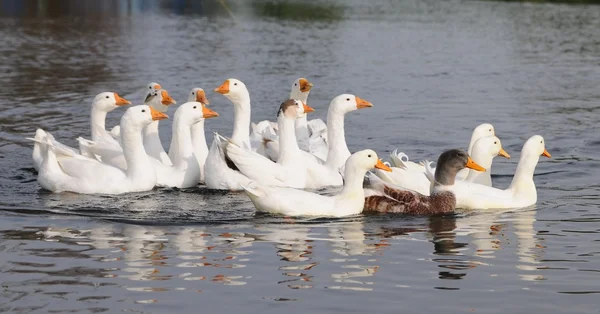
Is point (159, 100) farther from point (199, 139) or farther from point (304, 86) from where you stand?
point (304, 86)

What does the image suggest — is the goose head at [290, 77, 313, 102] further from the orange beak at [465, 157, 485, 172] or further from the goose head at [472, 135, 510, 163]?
the orange beak at [465, 157, 485, 172]

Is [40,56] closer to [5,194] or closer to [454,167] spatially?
[5,194]

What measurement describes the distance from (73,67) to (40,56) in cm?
305

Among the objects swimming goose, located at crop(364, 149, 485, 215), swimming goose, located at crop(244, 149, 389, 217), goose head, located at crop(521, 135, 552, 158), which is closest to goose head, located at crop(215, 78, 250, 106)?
swimming goose, located at crop(244, 149, 389, 217)

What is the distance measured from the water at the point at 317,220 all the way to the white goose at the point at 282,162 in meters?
0.40

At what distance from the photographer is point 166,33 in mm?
40844

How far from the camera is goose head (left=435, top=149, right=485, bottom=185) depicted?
12109mm

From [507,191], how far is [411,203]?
129 cm

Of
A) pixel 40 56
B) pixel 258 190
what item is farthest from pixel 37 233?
pixel 40 56

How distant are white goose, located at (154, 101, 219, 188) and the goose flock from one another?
13 millimetres

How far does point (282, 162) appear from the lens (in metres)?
13.5

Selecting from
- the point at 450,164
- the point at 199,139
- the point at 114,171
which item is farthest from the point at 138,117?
the point at 450,164

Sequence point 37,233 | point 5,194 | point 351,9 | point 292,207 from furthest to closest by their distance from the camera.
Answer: point 351,9 → point 5,194 → point 292,207 → point 37,233

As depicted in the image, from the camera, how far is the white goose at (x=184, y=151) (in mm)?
13914
